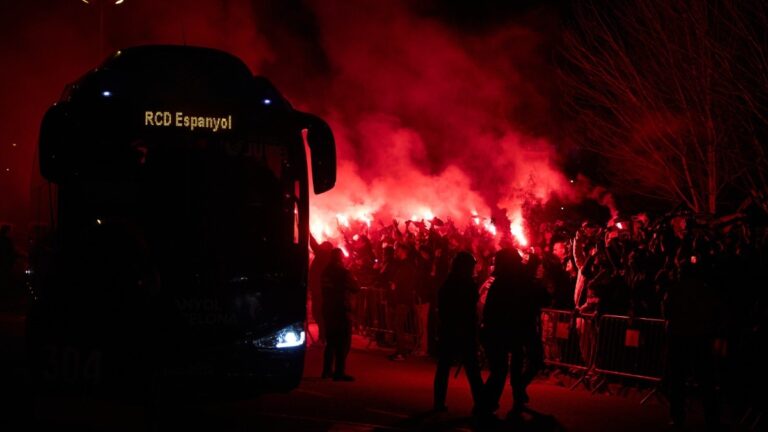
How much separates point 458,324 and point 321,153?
2.55 meters

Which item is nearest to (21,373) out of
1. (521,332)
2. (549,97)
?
(521,332)

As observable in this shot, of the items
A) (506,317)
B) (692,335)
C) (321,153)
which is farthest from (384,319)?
(321,153)

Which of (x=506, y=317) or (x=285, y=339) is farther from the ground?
(x=506, y=317)

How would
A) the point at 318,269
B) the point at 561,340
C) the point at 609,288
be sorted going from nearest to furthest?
the point at 609,288 < the point at 561,340 < the point at 318,269

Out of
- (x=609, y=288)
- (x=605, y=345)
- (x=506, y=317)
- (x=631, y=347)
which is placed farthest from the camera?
(x=609, y=288)

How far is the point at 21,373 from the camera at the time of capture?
12.4 meters

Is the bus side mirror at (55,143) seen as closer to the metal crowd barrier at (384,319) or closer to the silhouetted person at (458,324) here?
the silhouetted person at (458,324)

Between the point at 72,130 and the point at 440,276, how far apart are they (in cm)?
810

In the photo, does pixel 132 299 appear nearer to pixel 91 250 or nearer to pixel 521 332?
pixel 91 250

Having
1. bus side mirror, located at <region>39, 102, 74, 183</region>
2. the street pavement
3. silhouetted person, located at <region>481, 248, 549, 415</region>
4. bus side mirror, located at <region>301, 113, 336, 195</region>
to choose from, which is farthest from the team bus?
silhouetted person, located at <region>481, 248, 549, 415</region>

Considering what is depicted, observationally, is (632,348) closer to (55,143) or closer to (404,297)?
(404,297)

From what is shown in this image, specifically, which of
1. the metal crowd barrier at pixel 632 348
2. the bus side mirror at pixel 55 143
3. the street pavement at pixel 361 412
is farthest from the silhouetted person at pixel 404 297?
the bus side mirror at pixel 55 143

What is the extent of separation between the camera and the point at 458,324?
991 centimetres

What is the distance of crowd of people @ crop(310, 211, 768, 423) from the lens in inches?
369
